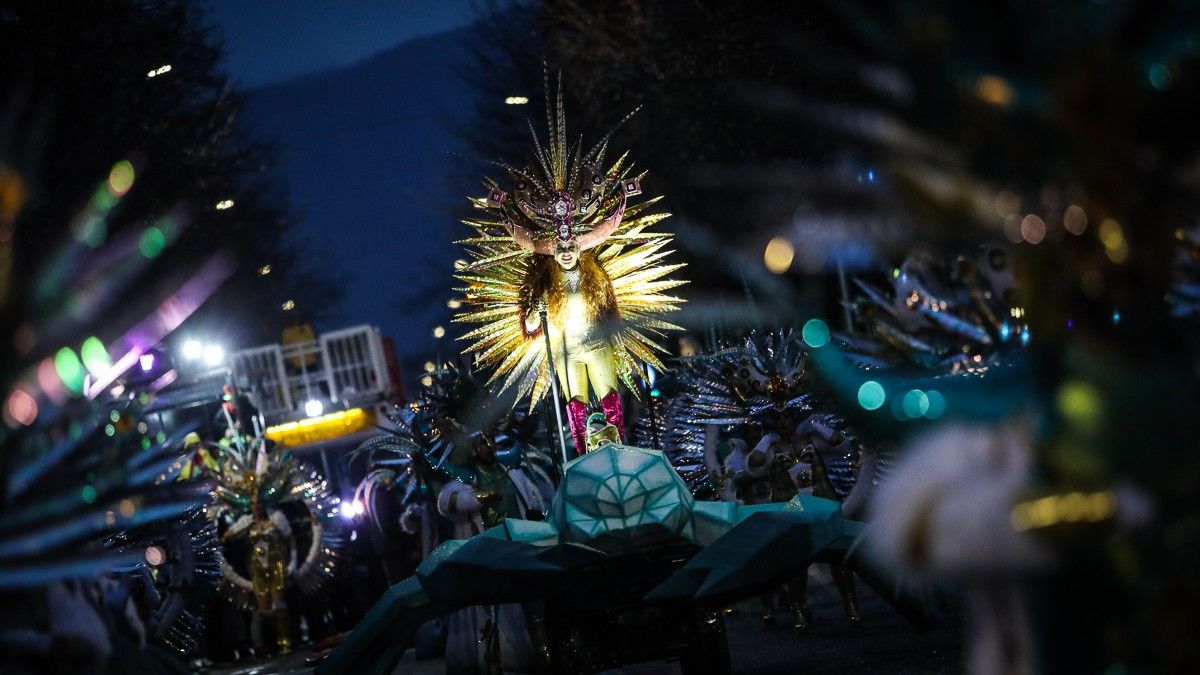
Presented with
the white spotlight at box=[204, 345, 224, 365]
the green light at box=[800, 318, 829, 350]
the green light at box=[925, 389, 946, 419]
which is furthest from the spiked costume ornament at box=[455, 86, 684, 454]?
the white spotlight at box=[204, 345, 224, 365]

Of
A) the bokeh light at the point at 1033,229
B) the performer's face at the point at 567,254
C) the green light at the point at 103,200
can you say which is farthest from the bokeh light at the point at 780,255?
the performer's face at the point at 567,254

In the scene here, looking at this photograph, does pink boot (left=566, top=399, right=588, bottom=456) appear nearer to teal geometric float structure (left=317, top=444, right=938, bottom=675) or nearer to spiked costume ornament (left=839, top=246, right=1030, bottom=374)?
teal geometric float structure (left=317, top=444, right=938, bottom=675)

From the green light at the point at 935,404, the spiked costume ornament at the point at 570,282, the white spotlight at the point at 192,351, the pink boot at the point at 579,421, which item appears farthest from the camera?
the white spotlight at the point at 192,351

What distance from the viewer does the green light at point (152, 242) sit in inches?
192

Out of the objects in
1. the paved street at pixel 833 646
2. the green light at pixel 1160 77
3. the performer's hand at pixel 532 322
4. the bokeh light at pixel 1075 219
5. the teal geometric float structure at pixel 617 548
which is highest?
the performer's hand at pixel 532 322

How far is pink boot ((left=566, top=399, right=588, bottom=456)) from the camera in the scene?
1104 cm

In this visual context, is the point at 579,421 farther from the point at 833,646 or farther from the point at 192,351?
the point at 192,351

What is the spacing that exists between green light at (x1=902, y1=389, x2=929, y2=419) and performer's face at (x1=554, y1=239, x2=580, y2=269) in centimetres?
723

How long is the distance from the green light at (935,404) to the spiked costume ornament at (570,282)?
23.5ft

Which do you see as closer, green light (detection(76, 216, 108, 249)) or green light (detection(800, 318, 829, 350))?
green light (detection(76, 216, 108, 249))

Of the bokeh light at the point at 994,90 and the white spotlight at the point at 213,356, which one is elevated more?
the white spotlight at the point at 213,356

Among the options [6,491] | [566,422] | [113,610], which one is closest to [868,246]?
[6,491]

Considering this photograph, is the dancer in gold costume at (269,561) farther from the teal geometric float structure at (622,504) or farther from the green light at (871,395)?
the green light at (871,395)

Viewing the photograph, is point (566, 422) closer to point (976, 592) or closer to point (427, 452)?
point (427, 452)
